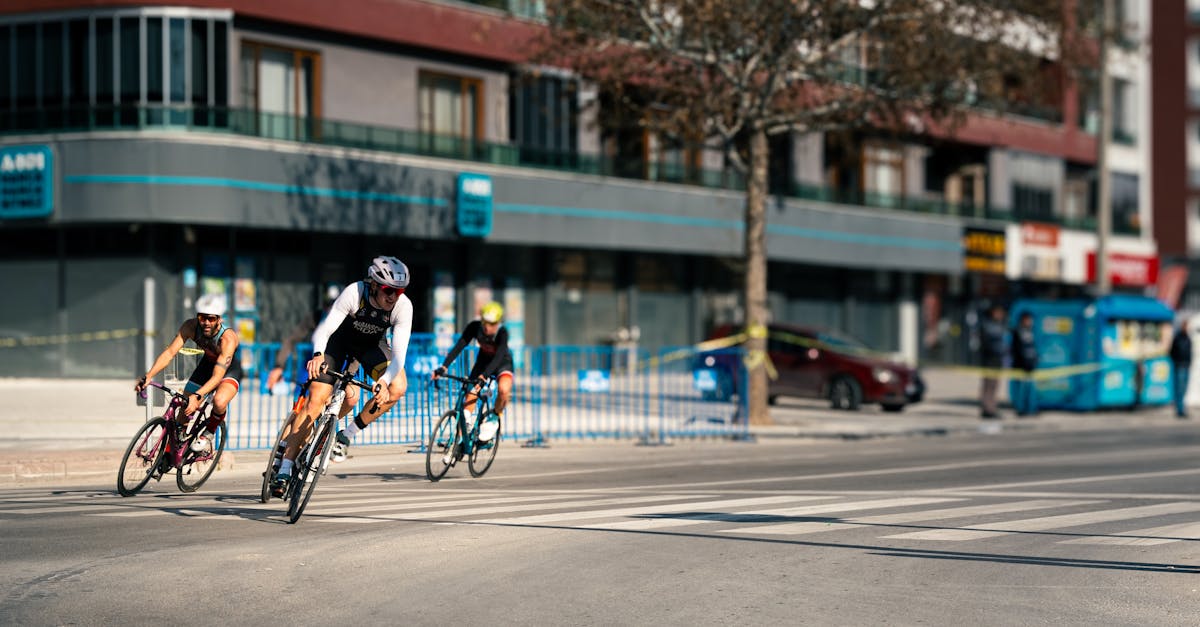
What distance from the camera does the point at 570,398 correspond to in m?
21.5

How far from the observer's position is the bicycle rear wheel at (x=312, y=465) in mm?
11320

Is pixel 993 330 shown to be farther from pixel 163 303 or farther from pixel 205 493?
pixel 205 493

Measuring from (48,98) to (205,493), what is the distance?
1861 cm

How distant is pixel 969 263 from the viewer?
49.9 metres

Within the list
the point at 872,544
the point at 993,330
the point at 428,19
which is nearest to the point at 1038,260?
the point at 993,330

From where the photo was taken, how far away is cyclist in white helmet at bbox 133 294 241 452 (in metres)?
12.8

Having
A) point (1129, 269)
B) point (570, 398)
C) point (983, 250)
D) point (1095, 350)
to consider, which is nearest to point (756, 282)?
point (570, 398)

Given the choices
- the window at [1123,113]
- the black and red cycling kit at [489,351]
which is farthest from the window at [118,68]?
the window at [1123,113]

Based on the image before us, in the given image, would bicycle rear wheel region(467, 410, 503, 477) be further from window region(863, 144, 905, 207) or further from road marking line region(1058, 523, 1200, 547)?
window region(863, 144, 905, 207)

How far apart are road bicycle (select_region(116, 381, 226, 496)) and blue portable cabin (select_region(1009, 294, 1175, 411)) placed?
67.3 ft

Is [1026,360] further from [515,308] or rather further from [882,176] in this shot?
[882,176]

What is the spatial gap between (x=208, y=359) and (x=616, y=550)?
4533mm

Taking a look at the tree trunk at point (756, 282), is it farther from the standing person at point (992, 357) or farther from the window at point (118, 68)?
the window at point (118, 68)

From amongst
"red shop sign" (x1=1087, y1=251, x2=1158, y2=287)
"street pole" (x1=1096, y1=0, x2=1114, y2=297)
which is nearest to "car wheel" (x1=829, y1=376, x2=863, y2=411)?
"street pole" (x1=1096, y1=0, x2=1114, y2=297)
